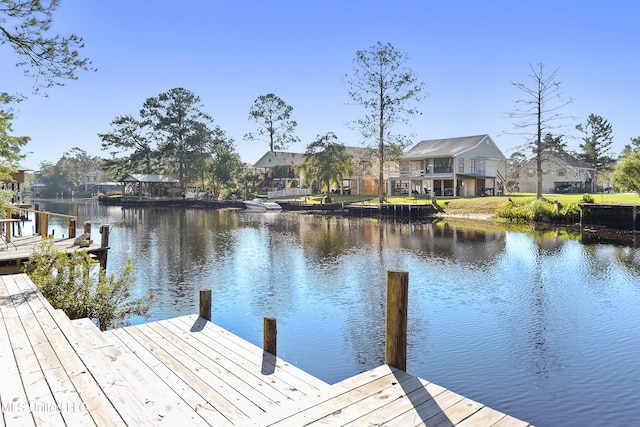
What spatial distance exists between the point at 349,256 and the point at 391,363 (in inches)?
602

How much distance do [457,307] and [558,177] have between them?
57.6m

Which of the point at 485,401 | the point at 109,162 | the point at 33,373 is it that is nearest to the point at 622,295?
the point at 485,401

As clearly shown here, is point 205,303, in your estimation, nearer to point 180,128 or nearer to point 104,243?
point 104,243

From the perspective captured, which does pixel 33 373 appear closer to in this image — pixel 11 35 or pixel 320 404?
pixel 320 404

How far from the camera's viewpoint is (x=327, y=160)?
55.4 metres

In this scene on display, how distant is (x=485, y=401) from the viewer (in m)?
6.72

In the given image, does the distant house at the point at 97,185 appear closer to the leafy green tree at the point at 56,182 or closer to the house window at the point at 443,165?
the leafy green tree at the point at 56,182

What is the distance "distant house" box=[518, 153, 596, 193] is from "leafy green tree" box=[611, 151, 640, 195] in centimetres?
2452

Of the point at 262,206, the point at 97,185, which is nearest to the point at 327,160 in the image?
the point at 262,206

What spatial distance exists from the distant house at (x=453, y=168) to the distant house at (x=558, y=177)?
706 centimetres

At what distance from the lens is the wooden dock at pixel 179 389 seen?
148 inches

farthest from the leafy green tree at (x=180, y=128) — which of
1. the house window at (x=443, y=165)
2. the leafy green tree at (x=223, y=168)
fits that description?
the house window at (x=443, y=165)

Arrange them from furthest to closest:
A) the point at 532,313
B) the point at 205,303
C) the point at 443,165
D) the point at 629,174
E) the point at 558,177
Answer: the point at 558,177, the point at 443,165, the point at 629,174, the point at 532,313, the point at 205,303

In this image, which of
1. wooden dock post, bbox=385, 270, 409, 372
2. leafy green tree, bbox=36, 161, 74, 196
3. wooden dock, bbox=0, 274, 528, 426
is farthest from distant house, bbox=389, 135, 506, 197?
leafy green tree, bbox=36, 161, 74, 196
